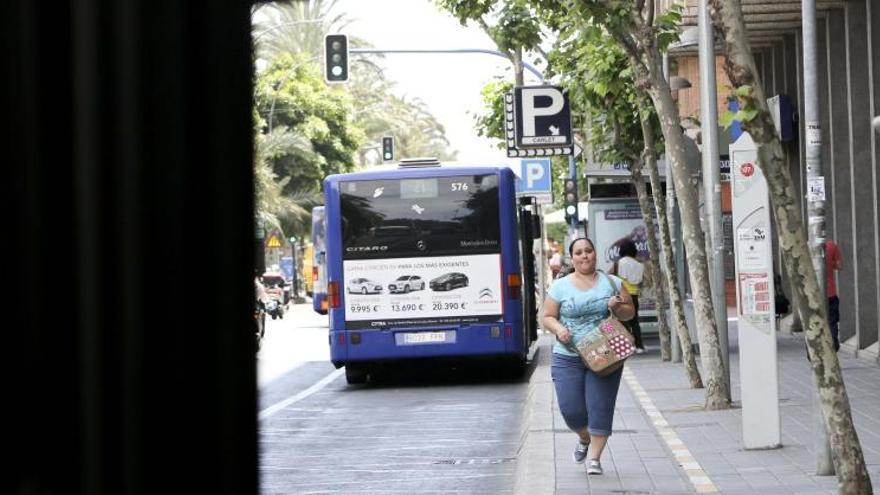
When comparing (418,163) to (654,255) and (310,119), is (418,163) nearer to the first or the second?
(654,255)

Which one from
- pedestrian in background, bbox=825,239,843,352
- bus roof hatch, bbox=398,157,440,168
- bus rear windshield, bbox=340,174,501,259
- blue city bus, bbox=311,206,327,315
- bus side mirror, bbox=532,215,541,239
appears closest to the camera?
pedestrian in background, bbox=825,239,843,352

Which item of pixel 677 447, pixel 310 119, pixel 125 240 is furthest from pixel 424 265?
pixel 310 119

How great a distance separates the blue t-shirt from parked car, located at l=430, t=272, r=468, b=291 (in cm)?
1054

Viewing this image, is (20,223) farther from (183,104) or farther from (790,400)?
(790,400)

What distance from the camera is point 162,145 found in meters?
2.81

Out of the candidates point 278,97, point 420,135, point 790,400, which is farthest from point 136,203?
point 420,135

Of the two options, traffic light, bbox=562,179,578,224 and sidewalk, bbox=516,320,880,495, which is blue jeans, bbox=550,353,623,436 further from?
traffic light, bbox=562,179,578,224

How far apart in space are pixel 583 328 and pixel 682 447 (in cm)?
176

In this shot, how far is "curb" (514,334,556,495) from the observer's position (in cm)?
1080

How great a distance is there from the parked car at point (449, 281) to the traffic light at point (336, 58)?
983 centimetres

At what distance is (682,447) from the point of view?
41.1ft

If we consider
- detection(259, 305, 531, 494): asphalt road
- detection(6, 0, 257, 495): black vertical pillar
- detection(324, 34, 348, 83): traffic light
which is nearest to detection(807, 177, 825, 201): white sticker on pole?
detection(259, 305, 531, 494): asphalt road

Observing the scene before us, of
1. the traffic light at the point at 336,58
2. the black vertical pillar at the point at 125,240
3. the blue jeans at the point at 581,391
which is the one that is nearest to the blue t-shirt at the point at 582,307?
the blue jeans at the point at 581,391

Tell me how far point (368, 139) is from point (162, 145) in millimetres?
84665
